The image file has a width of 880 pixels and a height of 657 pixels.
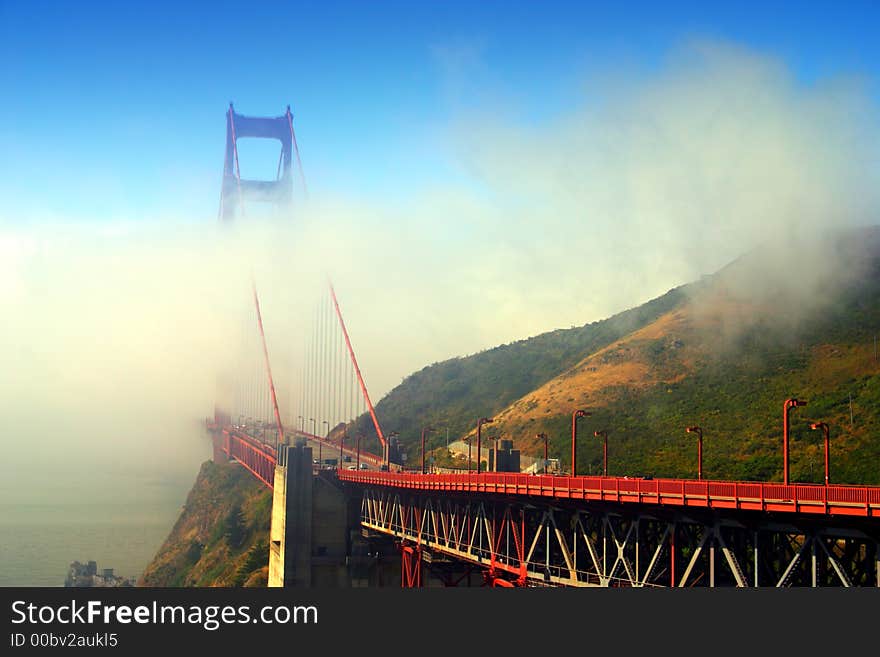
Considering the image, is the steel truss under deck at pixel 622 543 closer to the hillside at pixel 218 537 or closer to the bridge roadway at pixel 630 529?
the bridge roadway at pixel 630 529

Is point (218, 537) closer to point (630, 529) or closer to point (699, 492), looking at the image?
point (630, 529)

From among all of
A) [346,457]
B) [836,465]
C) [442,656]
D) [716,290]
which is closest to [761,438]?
[836,465]

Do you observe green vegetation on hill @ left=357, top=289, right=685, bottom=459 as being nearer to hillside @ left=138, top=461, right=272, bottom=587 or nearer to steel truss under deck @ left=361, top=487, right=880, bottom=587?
hillside @ left=138, top=461, right=272, bottom=587

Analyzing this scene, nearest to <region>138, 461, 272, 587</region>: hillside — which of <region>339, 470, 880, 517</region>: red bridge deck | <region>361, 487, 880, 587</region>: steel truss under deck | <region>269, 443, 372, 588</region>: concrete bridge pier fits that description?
<region>269, 443, 372, 588</region>: concrete bridge pier

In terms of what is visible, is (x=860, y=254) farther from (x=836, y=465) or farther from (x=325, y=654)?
(x=325, y=654)

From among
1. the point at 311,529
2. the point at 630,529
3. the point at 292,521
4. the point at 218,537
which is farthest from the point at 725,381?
the point at 630,529

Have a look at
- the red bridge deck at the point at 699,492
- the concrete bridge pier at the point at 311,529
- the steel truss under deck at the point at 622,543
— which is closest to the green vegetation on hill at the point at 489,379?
the concrete bridge pier at the point at 311,529
